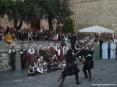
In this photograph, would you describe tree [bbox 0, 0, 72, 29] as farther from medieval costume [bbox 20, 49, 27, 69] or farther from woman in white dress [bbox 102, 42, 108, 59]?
medieval costume [bbox 20, 49, 27, 69]

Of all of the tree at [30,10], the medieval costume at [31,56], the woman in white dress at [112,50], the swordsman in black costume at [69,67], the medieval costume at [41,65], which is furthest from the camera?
the tree at [30,10]

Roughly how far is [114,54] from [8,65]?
9596 mm

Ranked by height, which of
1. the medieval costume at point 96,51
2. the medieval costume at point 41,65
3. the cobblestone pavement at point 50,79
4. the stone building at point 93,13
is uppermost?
the stone building at point 93,13

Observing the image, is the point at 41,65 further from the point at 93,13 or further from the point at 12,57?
the point at 93,13

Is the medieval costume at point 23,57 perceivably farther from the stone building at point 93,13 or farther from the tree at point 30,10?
the stone building at point 93,13

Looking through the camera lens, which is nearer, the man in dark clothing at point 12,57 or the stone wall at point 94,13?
the man in dark clothing at point 12,57

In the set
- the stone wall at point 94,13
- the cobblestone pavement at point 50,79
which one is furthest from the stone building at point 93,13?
the cobblestone pavement at point 50,79

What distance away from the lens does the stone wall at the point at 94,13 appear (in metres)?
47.7

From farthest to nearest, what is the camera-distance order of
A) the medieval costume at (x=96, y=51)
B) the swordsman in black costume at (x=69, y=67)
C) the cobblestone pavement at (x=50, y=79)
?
the medieval costume at (x=96, y=51) → the cobblestone pavement at (x=50, y=79) → the swordsman in black costume at (x=69, y=67)

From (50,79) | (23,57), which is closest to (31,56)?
(23,57)

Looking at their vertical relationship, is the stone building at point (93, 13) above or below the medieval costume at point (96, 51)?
above

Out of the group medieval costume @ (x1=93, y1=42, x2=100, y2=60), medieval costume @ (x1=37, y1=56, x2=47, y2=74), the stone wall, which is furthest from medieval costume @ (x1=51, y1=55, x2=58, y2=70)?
the stone wall

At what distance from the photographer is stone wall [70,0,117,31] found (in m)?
47.7

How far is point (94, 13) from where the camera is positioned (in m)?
49.0
